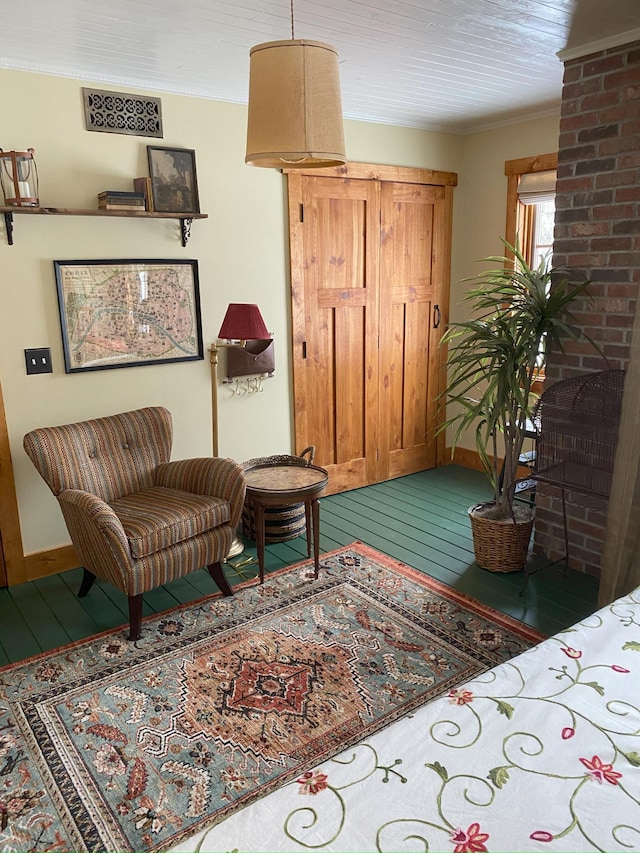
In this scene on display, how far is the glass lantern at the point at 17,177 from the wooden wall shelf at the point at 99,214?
34 mm

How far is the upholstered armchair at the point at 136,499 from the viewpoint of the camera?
2742 millimetres

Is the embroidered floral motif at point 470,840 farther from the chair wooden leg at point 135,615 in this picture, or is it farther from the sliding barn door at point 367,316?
the sliding barn door at point 367,316

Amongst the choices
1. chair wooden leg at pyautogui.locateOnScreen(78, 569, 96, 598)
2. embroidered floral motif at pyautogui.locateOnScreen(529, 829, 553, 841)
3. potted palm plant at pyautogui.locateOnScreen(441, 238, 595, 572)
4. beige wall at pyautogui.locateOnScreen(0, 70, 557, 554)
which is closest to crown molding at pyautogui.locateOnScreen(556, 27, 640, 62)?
potted palm plant at pyautogui.locateOnScreen(441, 238, 595, 572)

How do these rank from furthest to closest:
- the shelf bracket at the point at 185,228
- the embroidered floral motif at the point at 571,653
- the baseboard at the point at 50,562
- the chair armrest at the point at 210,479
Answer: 1. the shelf bracket at the point at 185,228
2. the baseboard at the point at 50,562
3. the chair armrest at the point at 210,479
4. the embroidered floral motif at the point at 571,653

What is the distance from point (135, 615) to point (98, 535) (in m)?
0.38

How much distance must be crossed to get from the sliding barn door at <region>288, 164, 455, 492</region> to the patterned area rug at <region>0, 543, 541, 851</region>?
1.45 meters

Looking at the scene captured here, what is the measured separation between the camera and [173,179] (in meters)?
3.46

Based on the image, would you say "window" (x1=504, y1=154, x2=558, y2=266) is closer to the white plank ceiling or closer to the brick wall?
the white plank ceiling

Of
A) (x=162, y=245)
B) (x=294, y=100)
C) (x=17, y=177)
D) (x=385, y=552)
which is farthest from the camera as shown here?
(x=385, y=552)

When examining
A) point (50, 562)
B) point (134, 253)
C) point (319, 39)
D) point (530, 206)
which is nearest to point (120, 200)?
point (134, 253)

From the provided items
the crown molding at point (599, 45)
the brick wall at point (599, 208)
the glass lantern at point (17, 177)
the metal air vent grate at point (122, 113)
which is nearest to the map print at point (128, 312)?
the glass lantern at point (17, 177)

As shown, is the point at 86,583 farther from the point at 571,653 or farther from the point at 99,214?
the point at 571,653

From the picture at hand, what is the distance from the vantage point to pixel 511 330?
10.1 ft

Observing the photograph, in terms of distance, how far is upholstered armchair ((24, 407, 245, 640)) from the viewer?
274cm
